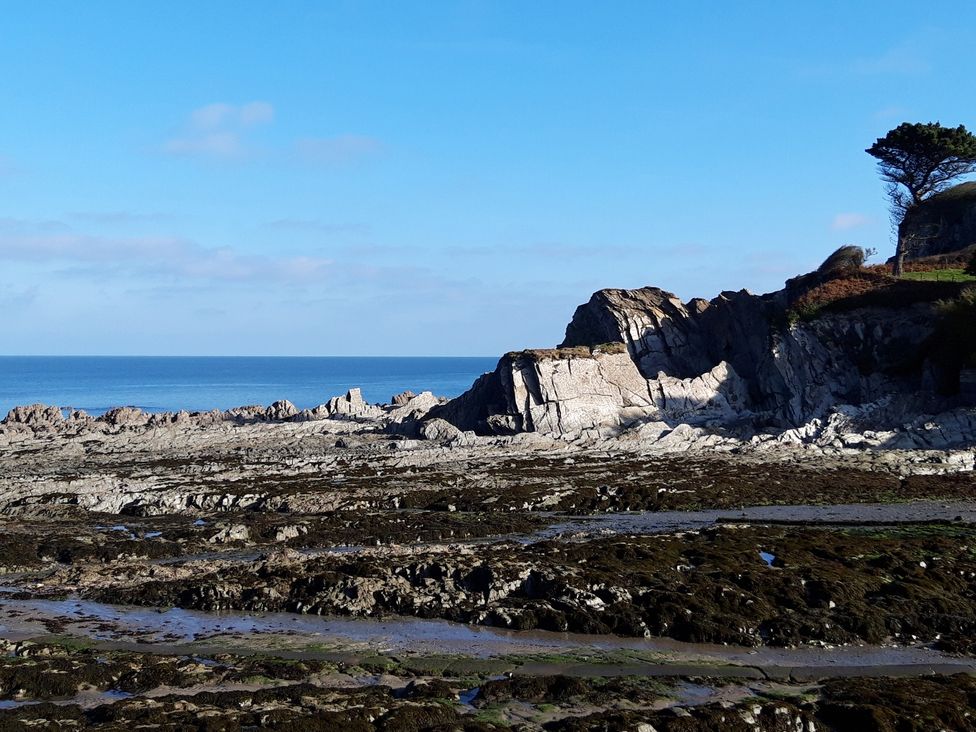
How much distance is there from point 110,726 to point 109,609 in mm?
7992

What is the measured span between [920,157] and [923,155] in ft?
0.80

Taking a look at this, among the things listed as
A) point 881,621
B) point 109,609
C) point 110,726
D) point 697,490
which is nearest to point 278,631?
point 109,609

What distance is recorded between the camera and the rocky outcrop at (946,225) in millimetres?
62844

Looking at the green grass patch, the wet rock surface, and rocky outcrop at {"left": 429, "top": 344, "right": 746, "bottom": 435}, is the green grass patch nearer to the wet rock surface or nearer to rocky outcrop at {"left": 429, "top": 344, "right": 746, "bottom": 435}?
rocky outcrop at {"left": 429, "top": 344, "right": 746, "bottom": 435}

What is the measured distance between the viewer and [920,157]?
187 feet

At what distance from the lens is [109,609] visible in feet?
67.1

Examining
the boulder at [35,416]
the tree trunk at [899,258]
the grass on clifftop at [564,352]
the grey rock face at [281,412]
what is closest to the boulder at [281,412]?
the grey rock face at [281,412]

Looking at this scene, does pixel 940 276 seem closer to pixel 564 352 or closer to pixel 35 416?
pixel 564 352

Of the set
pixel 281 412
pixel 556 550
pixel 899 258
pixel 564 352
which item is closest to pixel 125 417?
pixel 281 412

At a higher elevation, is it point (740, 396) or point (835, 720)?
point (740, 396)

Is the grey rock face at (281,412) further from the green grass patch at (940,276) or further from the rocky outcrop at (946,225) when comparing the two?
the rocky outcrop at (946,225)

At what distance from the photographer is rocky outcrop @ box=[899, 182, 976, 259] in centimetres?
6284

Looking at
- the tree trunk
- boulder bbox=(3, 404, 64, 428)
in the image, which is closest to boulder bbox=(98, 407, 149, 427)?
boulder bbox=(3, 404, 64, 428)

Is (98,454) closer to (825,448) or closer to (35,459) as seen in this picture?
(35,459)
